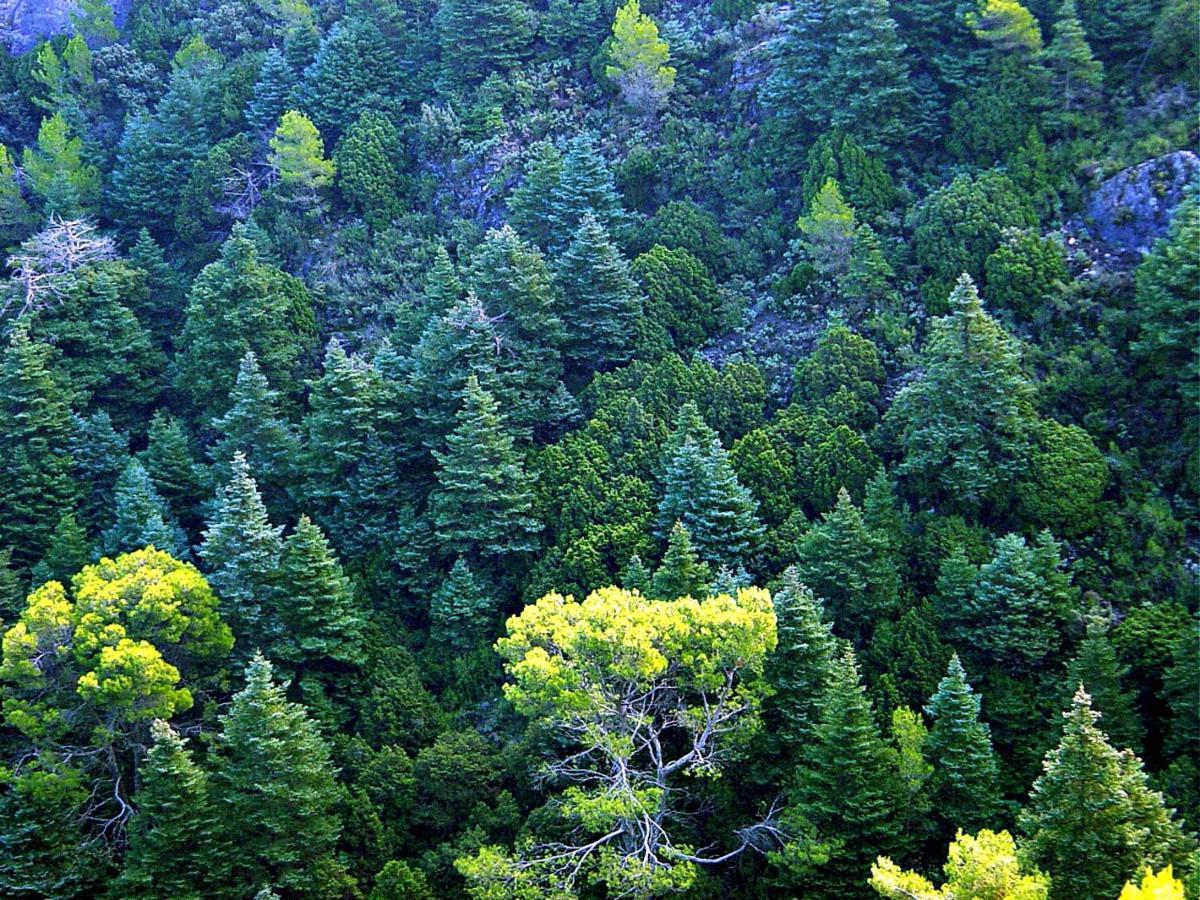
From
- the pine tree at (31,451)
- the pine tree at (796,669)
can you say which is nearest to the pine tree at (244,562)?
the pine tree at (31,451)

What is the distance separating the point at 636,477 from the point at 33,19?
39.2 m

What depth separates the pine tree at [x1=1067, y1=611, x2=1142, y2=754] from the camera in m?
20.6

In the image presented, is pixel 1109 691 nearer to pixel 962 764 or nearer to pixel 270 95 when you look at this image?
pixel 962 764

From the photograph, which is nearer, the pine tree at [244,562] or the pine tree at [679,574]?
the pine tree at [679,574]

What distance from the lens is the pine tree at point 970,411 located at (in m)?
24.2

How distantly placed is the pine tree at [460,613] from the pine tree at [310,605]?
187 cm

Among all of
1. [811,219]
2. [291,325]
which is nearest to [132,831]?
[291,325]

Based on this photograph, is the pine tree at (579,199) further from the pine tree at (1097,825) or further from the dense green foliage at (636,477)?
the pine tree at (1097,825)

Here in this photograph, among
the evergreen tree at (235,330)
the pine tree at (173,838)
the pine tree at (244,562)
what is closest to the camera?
the pine tree at (173,838)

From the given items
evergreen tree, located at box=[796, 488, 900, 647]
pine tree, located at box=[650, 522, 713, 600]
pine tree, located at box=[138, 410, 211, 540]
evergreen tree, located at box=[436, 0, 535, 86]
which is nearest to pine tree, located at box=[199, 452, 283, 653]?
pine tree, located at box=[138, 410, 211, 540]

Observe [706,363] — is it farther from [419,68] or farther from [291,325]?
[419,68]

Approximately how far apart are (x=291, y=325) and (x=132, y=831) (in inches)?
620

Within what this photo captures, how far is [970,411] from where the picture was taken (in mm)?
24500

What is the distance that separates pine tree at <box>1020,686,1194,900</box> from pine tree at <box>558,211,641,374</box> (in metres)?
16.1
